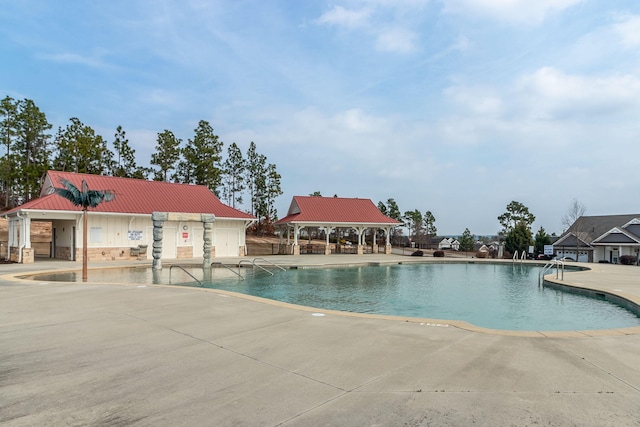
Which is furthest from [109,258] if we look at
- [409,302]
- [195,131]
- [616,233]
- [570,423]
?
[616,233]

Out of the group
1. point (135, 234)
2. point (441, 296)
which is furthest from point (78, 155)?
point (441, 296)

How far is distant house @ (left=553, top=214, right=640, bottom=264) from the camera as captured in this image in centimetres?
3494

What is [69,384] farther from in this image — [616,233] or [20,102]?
[20,102]

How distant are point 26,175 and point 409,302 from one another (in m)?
40.9

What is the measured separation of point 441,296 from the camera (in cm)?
1327

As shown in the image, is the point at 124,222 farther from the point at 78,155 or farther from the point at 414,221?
the point at 414,221

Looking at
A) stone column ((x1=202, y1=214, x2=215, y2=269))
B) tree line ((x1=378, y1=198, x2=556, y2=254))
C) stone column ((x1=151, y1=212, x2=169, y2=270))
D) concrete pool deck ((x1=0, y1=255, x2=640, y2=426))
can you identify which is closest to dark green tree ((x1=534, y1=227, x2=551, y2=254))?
tree line ((x1=378, y1=198, x2=556, y2=254))

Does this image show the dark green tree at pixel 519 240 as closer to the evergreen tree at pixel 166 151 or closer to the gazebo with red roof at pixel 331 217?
the gazebo with red roof at pixel 331 217

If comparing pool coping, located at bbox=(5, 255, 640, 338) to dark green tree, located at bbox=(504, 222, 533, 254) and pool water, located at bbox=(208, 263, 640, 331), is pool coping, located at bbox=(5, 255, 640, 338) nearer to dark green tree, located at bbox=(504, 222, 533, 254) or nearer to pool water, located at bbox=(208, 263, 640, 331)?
pool water, located at bbox=(208, 263, 640, 331)

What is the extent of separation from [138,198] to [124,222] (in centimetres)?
216

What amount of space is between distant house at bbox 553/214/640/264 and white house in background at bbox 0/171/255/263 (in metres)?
30.1

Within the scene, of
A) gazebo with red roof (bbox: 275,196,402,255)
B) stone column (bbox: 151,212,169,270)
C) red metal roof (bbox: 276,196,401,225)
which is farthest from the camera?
A: red metal roof (bbox: 276,196,401,225)

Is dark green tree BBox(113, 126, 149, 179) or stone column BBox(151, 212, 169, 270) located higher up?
dark green tree BBox(113, 126, 149, 179)

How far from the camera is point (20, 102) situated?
3847 centimetres
